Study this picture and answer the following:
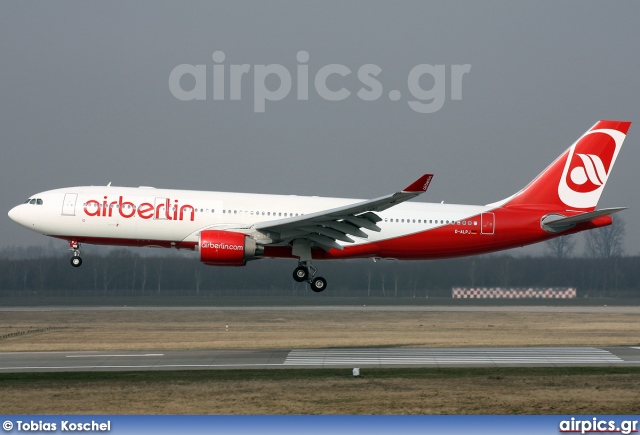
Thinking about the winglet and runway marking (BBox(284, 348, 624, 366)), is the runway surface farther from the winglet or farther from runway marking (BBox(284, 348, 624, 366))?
the winglet

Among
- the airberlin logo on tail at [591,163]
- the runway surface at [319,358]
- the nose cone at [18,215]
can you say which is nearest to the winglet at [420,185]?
the runway surface at [319,358]

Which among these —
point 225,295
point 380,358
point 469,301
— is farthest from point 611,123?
point 225,295

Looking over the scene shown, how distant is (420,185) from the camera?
1396 inches

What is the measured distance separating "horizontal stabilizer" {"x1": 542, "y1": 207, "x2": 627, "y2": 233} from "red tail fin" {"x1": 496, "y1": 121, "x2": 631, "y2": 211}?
4.53ft

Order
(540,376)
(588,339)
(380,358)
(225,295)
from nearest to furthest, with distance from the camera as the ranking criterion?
(540,376), (380,358), (588,339), (225,295)

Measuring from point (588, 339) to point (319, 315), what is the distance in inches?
863

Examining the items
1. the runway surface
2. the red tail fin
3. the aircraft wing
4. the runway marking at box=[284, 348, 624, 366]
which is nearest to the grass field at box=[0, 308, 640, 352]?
the runway surface

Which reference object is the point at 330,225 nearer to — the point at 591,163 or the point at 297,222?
the point at 297,222

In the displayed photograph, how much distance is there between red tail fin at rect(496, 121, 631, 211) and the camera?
44.4m

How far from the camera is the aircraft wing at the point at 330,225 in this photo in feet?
126

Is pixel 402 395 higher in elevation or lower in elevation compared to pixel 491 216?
lower

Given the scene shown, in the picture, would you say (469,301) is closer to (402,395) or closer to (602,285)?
(602,285)

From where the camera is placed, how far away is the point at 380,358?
3856 cm

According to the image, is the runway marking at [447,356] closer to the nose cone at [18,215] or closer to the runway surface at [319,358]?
the runway surface at [319,358]
